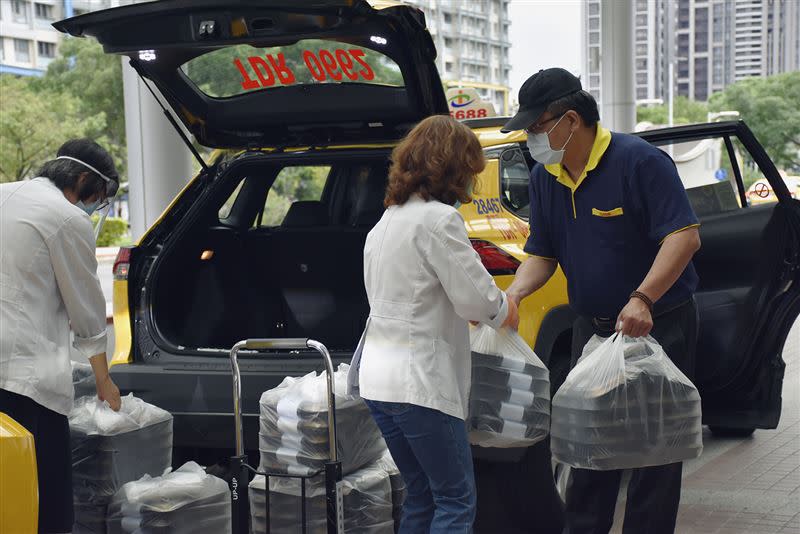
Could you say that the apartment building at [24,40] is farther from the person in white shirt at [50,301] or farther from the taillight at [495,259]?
the person in white shirt at [50,301]

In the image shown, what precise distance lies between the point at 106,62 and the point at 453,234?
46.2 metres

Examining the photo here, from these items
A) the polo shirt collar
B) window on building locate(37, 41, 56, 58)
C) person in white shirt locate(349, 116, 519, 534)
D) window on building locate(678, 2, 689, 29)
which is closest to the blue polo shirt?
the polo shirt collar

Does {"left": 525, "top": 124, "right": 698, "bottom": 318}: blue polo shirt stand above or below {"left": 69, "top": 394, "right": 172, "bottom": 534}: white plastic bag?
above

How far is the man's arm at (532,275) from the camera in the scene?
4.12m

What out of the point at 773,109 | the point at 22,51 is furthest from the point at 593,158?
the point at 22,51

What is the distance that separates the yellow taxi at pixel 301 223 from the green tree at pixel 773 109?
70.5 meters

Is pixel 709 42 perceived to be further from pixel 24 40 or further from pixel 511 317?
pixel 511 317

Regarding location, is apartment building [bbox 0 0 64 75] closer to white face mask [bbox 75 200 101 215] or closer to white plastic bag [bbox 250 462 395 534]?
white face mask [bbox 75 200 101 215]

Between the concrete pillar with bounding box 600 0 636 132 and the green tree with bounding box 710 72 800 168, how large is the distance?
58.8 meters

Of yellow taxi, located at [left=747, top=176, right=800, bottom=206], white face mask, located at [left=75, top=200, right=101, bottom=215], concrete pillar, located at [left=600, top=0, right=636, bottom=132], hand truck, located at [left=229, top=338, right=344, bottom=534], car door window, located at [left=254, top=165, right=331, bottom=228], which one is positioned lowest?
car door window, located at [left=254, top=165, right=331, bottom=228]

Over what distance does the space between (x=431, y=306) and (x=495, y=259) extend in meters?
1.29

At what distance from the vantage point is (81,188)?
394 cm

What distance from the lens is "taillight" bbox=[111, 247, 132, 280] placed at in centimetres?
523

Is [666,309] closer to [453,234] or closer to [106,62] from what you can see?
[453,234]
